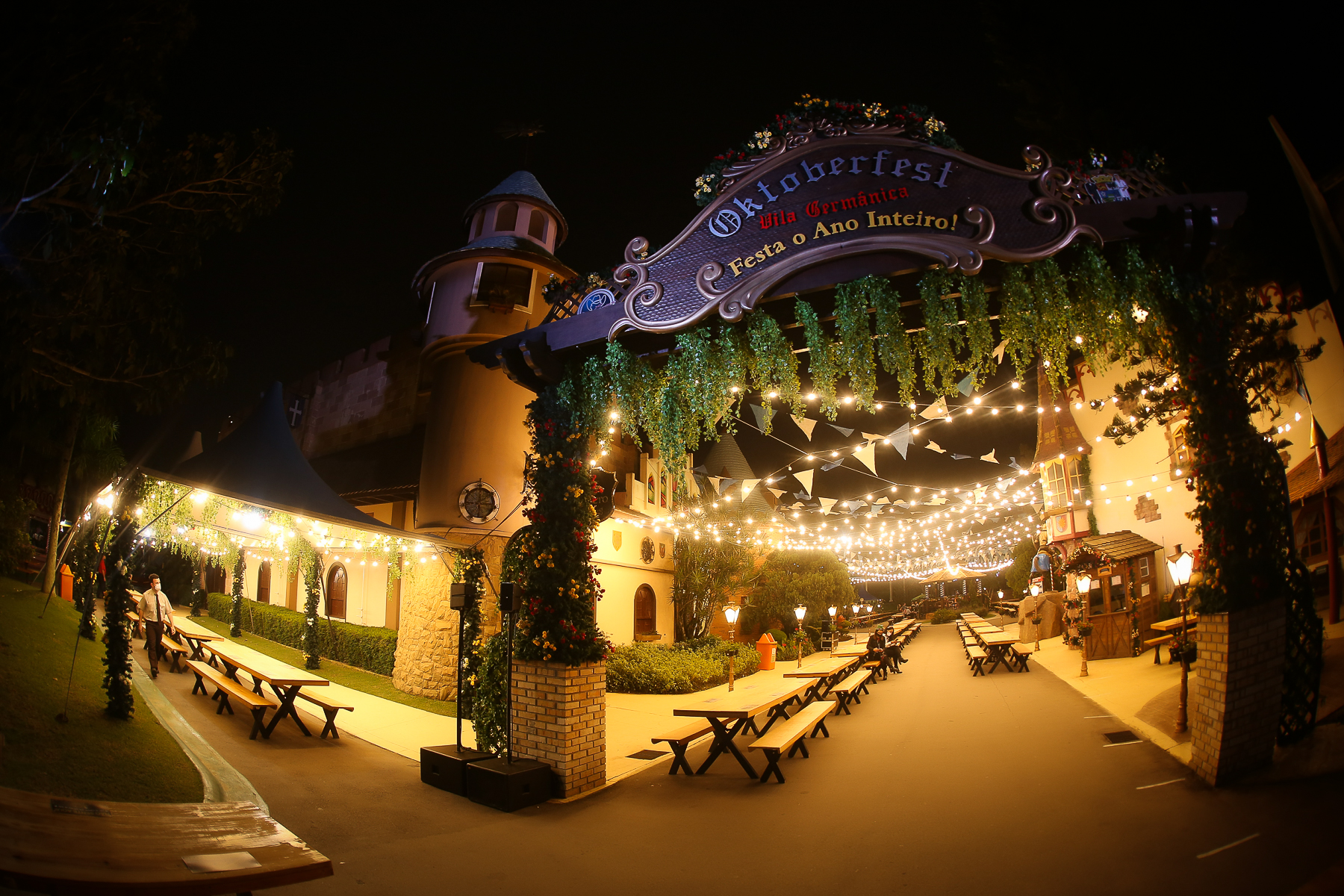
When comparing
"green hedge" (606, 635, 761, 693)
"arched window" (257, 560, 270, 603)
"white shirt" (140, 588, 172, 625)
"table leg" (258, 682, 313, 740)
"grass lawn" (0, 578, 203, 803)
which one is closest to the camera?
"grass lawn" (0, 578, 203, 803)

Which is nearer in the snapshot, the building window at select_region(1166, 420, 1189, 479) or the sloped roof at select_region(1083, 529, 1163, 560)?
the building window at select_region(1166, 420, 1189, 479)

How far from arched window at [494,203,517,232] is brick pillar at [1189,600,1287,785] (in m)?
13.6

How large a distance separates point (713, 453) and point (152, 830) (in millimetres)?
17070

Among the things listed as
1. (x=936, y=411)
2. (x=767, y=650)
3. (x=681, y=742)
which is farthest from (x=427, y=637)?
(x=936, y=411)

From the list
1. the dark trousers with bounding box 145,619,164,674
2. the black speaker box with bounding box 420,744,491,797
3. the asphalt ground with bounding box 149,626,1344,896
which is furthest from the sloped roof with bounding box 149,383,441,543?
the dark trousers with bounding box 145,619,164,674

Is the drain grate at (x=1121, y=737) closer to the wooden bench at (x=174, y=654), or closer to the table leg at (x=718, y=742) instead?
the table leg at (x=718, y=742)

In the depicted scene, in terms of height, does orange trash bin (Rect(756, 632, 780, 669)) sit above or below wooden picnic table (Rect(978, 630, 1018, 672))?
below

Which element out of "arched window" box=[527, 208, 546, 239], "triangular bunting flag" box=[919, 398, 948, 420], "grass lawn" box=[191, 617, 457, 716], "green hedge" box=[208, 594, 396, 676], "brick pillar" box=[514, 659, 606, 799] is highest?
"arched window" box=[527, 208, 546, 239]

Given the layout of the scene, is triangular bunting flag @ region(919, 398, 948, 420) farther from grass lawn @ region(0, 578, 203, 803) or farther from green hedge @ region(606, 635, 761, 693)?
grass lawn @ region(0, 578, 203, 803)

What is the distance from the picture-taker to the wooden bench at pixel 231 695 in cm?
795

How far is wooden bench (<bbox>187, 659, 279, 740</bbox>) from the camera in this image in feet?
26.1

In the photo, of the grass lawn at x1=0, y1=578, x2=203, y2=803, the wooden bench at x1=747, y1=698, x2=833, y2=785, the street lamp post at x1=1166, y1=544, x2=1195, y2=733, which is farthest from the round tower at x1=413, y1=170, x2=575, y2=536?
the street lamp post at x1=1166, y1=544, x2=1195, y2=733

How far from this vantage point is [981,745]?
7.30 meters

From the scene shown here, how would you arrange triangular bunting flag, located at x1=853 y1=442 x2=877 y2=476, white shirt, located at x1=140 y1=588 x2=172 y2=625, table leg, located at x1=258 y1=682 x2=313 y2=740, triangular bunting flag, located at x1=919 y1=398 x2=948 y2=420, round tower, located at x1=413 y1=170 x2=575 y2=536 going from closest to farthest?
table leg, located at x1=258 y1=682 x2=313 y2=740 → triangular bunting flag, located at x1=919 y1=398 x2=948 y2=420 → white shirt, located at x1=140 y1=588 x2=172 y2=625 → round tower, located at x1=413 y1=170 x2=575 y2=536 → triangular bunting flag, located at x1=853 y1=442 x2=877 y2=476
